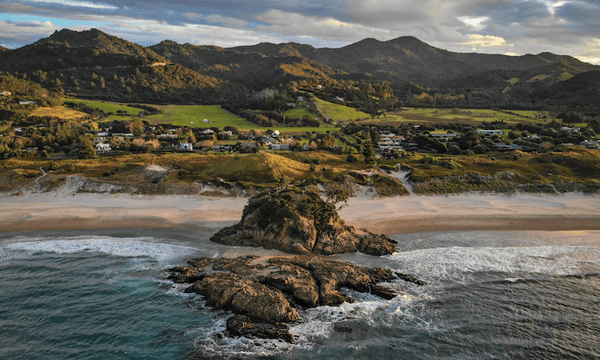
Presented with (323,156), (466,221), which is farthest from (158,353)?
(323,156)

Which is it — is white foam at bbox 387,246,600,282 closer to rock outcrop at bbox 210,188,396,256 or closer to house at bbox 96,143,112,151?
rock outcrop at bbox 210,188,396,256

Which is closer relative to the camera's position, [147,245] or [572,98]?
[147,245]

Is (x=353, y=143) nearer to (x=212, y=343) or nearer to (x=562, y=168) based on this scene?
(x=562, y=168)

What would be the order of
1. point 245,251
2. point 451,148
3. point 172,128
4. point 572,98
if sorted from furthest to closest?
point 572,98 < point 172,128 < point 451,148 < point 245,251

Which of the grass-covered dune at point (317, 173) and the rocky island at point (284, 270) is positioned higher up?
the grass-covered dune at point (317, 173)

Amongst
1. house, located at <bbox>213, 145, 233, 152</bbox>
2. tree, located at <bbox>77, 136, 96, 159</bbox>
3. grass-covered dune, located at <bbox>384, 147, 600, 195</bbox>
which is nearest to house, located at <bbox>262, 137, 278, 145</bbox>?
house, located at <bbox>213, 145, 233, 152</bbox>

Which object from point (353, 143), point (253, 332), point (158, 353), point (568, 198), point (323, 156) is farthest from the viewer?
point (353, 143)

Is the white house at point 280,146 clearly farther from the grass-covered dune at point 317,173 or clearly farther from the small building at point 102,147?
the small building at point 102,147

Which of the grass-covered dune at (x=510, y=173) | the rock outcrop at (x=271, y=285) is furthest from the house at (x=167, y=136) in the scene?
the rock outcrop at (x=271, y=285)
